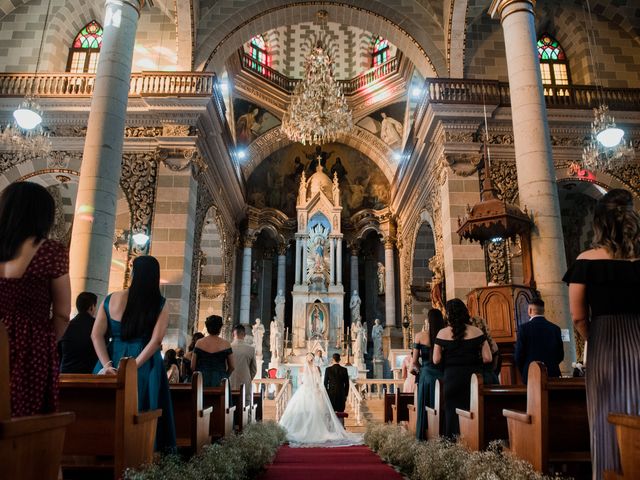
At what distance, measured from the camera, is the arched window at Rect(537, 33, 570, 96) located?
15008 millimetres

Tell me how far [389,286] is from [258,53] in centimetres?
1111

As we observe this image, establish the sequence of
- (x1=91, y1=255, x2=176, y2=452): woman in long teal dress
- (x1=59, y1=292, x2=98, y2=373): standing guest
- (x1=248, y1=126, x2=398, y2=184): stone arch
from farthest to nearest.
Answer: (x1=248, y1=126, x2=398, y2=184): stone arch < (x1=59, y1=292, x2=98, y2=373): standing guest < (x1=91, y1=255, x2=176, y2=452): woman in long teal dress

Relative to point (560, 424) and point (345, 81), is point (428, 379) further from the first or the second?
point (345, 81)

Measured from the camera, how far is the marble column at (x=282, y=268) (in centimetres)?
2302

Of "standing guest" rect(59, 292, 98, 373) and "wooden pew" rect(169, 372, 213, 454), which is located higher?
"standing guest" rect(59, 292, 98, 373)

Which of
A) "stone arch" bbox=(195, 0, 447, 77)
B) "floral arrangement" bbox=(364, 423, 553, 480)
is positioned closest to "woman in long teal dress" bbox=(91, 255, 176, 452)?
"floral arrangement" bbox=(364, 423, 553, 480)

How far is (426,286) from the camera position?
61.6 feet

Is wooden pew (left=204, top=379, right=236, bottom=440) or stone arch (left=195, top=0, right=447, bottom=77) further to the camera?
stone arch (left=195, top=0, right=447, bottom=77)

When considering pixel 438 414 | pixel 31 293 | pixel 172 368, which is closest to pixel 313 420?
pixel 172 368

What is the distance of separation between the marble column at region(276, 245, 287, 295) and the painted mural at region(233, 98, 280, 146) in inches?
196

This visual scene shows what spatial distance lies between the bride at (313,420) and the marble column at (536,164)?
4.01 m

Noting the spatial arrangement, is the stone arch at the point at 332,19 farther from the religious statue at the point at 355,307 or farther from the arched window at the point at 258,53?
the religious statue at the point at 355,307

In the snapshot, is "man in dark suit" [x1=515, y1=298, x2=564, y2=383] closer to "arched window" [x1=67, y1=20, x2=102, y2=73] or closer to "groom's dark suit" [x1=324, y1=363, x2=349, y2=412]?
"groom's dark suit" [x1=324, y1=363, x2=349, y2=412]

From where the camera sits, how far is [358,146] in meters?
23.3
